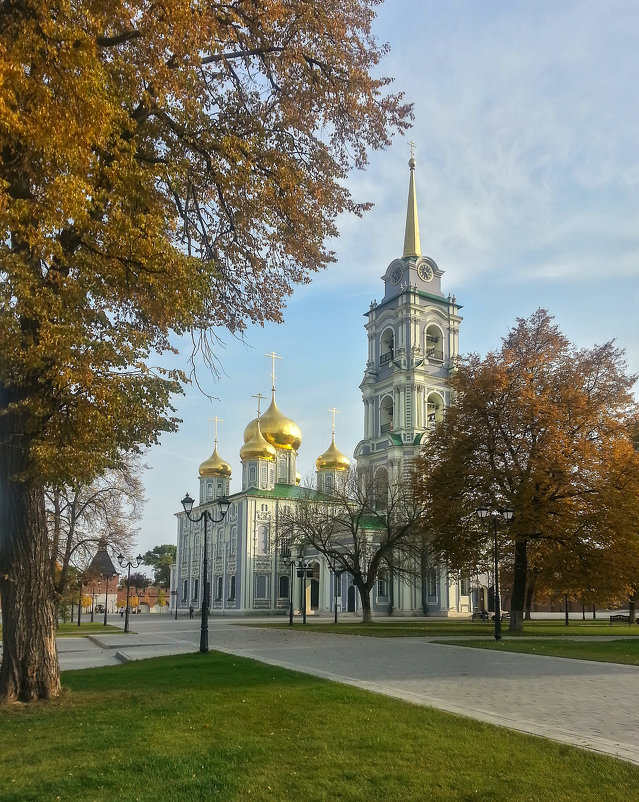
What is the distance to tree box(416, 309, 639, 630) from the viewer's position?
24484 millimetres

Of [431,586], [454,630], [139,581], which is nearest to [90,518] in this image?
[454,630]

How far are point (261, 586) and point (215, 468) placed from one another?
53.8ft

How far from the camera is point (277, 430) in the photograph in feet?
236

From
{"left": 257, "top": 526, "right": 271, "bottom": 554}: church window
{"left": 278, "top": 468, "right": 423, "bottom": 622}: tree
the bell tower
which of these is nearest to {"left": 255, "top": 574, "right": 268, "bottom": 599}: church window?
{"left": 257, "top": 526, "right": 271, "bottom": 554}: church window

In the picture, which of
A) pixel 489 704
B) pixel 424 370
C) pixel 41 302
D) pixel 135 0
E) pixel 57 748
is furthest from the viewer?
pixel 424 370

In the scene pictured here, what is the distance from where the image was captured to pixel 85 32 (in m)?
7.95

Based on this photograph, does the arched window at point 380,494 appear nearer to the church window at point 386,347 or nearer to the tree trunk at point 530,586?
the tree trunk at point 530,586

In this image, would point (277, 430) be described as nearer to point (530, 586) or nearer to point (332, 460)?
point (332, 460)

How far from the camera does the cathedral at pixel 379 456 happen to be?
185 ft

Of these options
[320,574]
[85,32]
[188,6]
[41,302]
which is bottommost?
[320,574]

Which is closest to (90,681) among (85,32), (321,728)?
(321,728)

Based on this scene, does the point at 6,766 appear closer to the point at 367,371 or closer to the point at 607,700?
the point at 607,700

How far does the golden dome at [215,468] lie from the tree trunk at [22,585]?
65.5 m

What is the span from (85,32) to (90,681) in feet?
34.1
